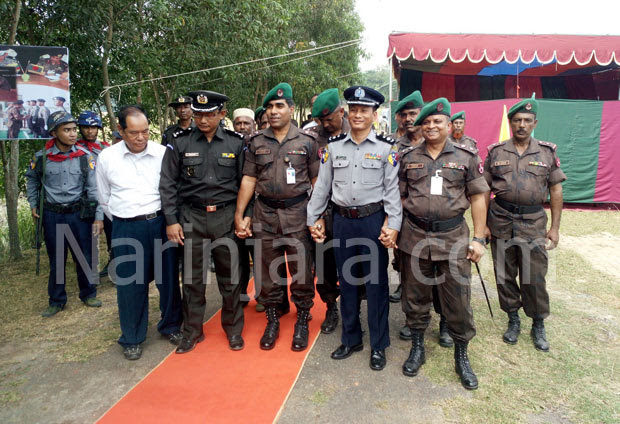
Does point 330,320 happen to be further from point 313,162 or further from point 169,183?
point 169,183

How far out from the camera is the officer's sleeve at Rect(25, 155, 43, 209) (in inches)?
161

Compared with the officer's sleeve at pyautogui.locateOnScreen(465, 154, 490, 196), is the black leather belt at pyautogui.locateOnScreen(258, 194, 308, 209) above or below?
below

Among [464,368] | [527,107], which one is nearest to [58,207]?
[464,368]

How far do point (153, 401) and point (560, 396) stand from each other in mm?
2542

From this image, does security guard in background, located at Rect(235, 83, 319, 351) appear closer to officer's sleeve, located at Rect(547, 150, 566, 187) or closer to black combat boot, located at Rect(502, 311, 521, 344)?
black combat boot, located at Rect(502, 311, 521, 344)

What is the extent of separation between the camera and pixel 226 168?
3.24 m

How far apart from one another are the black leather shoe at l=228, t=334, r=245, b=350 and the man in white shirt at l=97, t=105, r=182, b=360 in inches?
26.4

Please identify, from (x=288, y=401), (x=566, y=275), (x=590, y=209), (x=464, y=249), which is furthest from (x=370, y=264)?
(x=590, y=209)

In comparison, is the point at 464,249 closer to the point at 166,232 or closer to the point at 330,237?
the point at 330,237

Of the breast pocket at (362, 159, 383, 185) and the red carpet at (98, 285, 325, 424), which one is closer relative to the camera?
the red carpet at (98, 285, 325, 424)

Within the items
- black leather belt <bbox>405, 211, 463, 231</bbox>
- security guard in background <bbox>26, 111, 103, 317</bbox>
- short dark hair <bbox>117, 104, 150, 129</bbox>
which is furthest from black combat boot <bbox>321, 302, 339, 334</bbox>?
security guard in background <bbox>26, 111, 103, 317</bbox>

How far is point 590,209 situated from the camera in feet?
28.7

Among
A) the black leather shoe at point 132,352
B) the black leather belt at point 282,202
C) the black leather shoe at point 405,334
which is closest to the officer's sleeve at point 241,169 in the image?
the black leather belt at point 282,202

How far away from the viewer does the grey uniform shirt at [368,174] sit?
A: 291 centimetres
